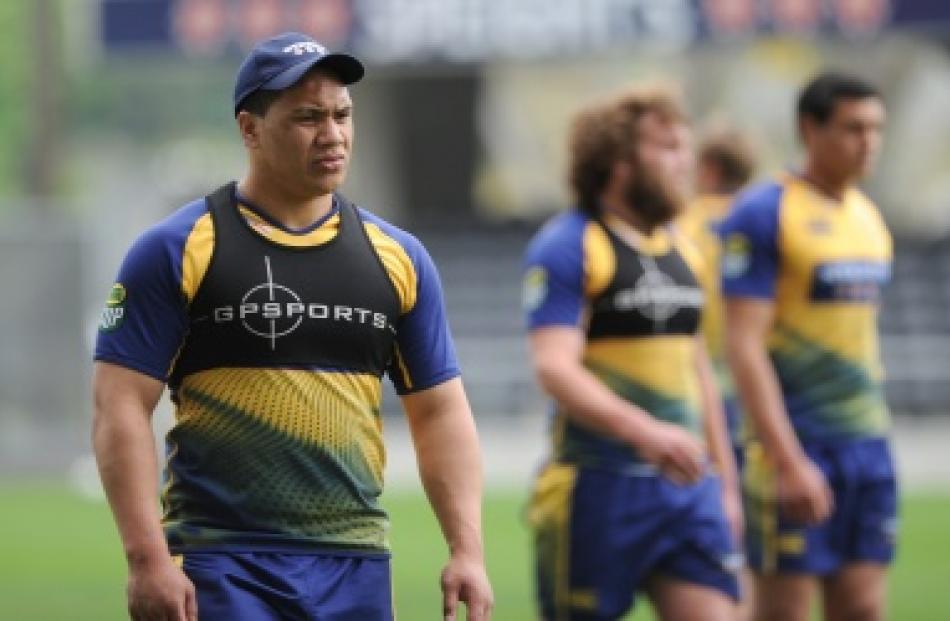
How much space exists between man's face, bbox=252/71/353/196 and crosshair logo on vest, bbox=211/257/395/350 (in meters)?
0.24

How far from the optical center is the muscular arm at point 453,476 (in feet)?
21.4

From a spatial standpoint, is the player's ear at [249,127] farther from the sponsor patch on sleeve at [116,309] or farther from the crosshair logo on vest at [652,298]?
the crosshair logo on vest at [652,298]

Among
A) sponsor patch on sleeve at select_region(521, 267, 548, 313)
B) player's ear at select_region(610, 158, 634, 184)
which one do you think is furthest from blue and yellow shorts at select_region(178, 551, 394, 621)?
player's ear at select_region(610, 158, 634, 184)

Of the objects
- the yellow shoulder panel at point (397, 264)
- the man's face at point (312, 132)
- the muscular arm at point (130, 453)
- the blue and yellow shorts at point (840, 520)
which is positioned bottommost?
the blue and yellow shorts at point (840, 520)

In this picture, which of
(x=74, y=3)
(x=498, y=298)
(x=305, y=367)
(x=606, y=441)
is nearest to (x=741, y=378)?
(x=606, y=441)

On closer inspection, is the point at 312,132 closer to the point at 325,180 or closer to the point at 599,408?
the point at 325,180

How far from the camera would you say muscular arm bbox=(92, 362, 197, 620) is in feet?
20.2

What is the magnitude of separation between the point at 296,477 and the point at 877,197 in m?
26.5

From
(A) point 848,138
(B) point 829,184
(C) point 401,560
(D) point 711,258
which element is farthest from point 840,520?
(C) point 401,560

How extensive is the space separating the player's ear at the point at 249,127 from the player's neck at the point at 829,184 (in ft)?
13.3

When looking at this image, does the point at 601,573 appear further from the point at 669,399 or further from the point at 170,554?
the point at 170,554

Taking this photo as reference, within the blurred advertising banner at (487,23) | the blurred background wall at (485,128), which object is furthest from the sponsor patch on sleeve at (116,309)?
the blurred advertising banner at (487,23)

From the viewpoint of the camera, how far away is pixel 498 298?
3219 cm

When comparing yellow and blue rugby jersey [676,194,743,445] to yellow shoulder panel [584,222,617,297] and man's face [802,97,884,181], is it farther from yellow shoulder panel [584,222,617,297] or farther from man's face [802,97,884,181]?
yellow shoulder panel [584,222,617,297]
